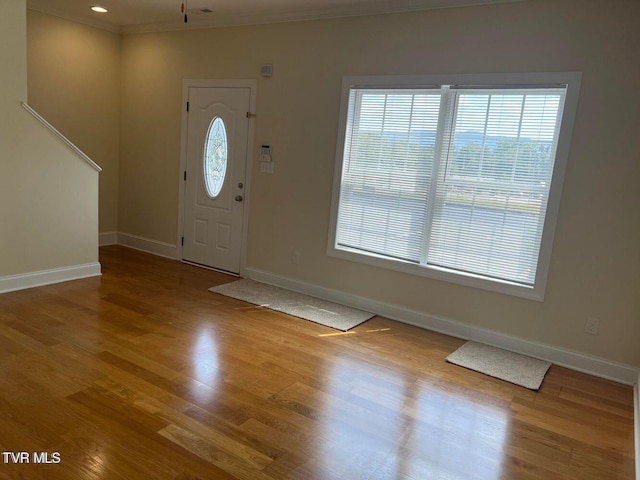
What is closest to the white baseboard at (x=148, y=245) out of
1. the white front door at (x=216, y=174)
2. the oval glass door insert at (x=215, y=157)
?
the white front door at (x=216, y=174)

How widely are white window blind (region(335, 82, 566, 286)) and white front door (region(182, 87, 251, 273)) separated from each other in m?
1.32

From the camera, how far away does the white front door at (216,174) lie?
199 inches

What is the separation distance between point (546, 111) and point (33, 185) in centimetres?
431

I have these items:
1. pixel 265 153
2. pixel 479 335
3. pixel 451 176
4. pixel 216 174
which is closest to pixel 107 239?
pixel 216 174

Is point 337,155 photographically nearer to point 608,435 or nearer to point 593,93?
point 593,93

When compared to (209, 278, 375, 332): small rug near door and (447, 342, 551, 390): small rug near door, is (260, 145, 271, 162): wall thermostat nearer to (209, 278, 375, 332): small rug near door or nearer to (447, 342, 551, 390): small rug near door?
(209, 278, 375, 332): small rug near door

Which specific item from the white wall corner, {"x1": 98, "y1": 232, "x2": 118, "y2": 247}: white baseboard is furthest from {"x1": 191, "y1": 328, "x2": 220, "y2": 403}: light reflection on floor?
{"x1": 98, "y1": 232, "x2": 118, "y2": 247}: white baseboard

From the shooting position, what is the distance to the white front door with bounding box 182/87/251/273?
5.05m

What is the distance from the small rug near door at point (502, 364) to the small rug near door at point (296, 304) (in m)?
0.93

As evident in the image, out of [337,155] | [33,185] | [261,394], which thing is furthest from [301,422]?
[33,185]

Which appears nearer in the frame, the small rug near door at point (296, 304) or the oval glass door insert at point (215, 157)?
the small rug near door at point (296, 304)

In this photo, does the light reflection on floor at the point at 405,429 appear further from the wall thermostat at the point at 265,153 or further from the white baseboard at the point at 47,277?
the white baseboard at the point at 47,277

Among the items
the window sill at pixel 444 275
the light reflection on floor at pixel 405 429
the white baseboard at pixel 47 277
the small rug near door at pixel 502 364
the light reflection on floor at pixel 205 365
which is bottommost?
the light reflection on floor at pixel 405 429

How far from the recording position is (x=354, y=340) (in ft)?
12.2
